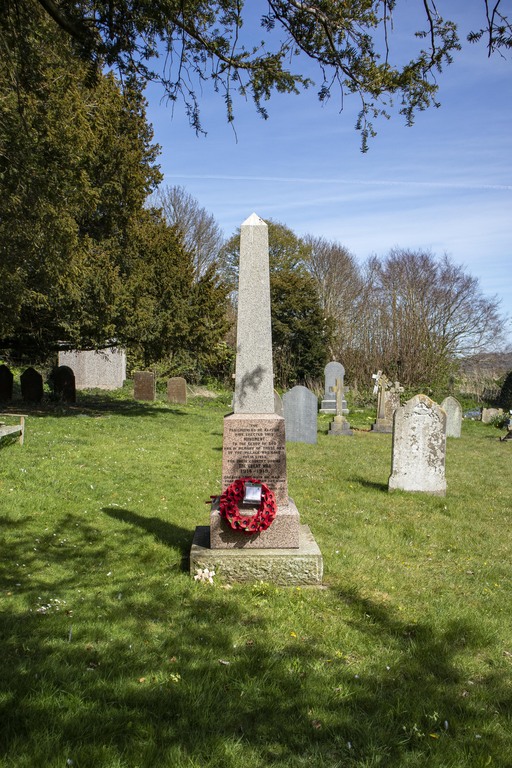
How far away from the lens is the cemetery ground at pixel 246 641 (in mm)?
2869

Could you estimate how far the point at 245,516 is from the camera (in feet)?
17.1

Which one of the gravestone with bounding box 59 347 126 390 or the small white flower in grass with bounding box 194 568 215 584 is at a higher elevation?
the gravestone with bounding box 59 347 126 390

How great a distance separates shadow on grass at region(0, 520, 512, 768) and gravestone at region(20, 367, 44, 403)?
15550mm

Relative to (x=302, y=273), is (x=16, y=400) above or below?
below

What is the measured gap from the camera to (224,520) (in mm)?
5230

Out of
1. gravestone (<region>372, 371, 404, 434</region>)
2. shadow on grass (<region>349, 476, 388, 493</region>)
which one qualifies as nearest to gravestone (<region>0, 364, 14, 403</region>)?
gravestone (<region>372, 371, 404, 434</region>)

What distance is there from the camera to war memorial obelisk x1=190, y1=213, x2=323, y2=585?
5105mm

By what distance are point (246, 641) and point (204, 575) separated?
1144mm

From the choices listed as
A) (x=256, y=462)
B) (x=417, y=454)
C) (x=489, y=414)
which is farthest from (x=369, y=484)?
(x=489, y=414)

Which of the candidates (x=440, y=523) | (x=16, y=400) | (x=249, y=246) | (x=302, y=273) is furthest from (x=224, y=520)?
(x=302, y=273)

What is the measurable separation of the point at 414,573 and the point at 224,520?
6.33 ft

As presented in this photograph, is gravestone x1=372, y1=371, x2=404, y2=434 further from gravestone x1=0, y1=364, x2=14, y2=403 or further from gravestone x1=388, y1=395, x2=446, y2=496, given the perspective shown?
gravestone x1=0, y1=364, x2=14, y2=403

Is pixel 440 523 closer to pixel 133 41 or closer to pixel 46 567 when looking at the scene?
pixel 46 567

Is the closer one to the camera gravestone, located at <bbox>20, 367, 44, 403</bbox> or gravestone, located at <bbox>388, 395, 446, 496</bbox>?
gravestone, located at <bbox>388, 395, 446, 496</bbox>
